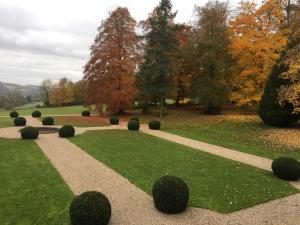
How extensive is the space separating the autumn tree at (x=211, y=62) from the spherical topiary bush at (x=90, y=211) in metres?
26.8

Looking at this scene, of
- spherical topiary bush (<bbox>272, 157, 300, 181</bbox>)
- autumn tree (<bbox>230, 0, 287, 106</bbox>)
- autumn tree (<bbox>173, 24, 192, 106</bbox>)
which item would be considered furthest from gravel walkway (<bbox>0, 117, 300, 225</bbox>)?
autumn tree (<bbox>173, 24, 192, 106</bbox>)

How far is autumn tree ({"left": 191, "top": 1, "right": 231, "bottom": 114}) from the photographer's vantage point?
1331 inches

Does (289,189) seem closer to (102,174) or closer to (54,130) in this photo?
(102,174)

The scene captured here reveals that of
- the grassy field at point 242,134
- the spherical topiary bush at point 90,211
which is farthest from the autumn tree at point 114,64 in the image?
the spherical topiary bush at point 90,211

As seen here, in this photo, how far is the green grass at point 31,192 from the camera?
9336 mm

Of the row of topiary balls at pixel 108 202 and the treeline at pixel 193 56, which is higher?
the treeline at pixel 193 56

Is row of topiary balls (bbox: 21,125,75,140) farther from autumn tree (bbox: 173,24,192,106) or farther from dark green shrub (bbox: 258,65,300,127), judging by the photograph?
autumn tree (bbox: 173,24,192,106)

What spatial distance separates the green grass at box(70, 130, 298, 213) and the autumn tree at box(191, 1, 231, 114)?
568 inches

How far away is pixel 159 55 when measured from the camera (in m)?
34.5

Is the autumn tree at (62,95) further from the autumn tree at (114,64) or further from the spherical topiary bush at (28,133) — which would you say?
the spherical topiary bush at (28,133)

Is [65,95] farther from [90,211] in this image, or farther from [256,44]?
[90,211]

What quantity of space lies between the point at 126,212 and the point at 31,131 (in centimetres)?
1411

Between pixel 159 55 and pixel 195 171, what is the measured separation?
22.4 meters

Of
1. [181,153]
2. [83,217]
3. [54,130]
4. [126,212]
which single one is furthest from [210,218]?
[54,130]
